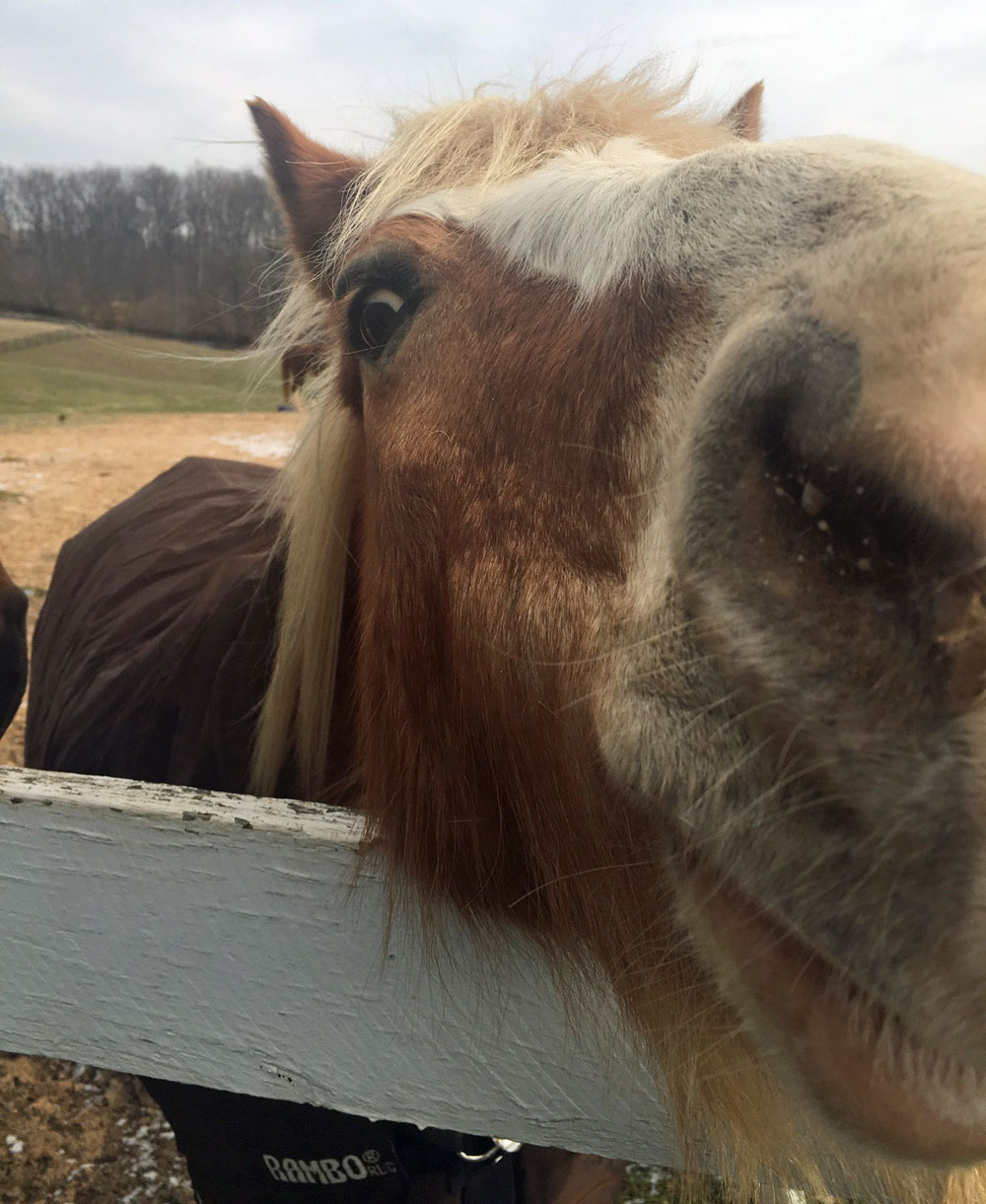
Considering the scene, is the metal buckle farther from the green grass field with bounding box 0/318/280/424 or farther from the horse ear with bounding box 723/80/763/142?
the horse ear with bounding box 723/80/763/142

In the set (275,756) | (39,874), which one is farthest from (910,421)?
(275,756)

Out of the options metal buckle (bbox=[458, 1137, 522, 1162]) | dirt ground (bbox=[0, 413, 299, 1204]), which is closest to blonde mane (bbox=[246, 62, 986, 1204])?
metal buckle (bbox=[458, 1137, 522, 1162])

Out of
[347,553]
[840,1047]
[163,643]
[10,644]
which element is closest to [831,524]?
[840,1047]

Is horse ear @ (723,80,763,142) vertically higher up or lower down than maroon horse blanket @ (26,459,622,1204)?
higher up

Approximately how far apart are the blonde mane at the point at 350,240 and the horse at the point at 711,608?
0.03m

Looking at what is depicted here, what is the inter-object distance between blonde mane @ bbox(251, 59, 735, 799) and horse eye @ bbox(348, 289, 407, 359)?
202 millimetres

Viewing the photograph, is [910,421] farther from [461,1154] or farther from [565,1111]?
[461,1154]

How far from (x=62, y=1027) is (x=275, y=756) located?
652mm

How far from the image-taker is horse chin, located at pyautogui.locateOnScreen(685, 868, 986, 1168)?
0.62 meters

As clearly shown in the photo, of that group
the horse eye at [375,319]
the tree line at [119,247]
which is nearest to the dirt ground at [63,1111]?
the tree line at [119,247]

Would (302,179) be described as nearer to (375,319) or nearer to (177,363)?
(375,319)

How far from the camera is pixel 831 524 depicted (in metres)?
0.59

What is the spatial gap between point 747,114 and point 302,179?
102 cm

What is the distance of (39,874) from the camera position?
1037 mm
